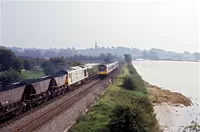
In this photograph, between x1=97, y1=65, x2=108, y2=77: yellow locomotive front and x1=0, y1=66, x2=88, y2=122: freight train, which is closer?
x1=0, y1=66, x2=88, y2=122: freight train

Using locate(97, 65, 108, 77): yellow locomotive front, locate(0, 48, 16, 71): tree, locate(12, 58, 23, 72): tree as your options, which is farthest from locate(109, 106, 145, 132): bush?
locate(12, 58, 23, 72): tree

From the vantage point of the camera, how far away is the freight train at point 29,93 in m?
22.0

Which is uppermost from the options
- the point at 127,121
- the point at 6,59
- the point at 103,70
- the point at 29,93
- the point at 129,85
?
the point at 6,59

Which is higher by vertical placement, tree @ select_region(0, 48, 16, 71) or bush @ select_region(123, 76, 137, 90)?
tree @ select_region(0, 48, 16, 71)

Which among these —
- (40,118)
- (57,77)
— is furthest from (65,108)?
(57,77)

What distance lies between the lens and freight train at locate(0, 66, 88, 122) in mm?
22000

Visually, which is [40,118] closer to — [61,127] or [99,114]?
[61,127]

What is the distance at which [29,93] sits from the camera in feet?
86.5

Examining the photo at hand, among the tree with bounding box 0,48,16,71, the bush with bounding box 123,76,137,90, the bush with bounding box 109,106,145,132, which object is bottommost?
the bush with bounding box 123,76,137,90

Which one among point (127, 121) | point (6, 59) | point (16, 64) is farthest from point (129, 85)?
point (6, 59)

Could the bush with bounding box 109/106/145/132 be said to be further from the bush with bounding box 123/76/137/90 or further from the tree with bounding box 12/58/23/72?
the tree with bounding box 12/58/23/72

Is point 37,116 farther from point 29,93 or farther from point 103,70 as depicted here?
point 103,70

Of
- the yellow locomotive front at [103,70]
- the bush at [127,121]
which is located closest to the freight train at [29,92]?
the bush at [127,121]

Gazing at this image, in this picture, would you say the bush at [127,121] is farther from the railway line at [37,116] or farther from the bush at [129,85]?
the bush at [129,85]
